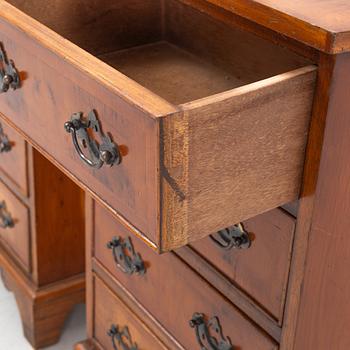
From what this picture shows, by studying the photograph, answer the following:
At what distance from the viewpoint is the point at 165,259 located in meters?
1.12

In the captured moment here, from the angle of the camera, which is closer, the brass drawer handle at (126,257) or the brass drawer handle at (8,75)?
the brass drawer handle at (8,75)

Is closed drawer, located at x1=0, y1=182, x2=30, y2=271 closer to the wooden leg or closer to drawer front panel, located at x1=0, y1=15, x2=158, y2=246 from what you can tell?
the wooden leg

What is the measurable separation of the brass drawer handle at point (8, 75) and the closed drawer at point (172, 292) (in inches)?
13.2

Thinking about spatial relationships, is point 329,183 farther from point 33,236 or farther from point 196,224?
point 33,236

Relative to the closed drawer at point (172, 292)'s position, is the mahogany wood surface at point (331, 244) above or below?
above

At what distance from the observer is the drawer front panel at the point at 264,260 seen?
90 centimetres

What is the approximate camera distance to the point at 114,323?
4.41 ft

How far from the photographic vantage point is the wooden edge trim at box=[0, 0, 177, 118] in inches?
27.7

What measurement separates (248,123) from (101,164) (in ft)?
0.55

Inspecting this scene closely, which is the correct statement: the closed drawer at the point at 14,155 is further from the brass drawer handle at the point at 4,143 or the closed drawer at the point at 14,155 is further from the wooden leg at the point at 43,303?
the wooden leg at the point at 43,303

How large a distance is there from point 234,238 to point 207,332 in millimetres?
181

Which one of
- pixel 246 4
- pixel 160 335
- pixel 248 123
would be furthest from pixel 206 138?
pixel 160 335

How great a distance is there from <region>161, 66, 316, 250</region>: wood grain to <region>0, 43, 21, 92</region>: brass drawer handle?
331 millimetres

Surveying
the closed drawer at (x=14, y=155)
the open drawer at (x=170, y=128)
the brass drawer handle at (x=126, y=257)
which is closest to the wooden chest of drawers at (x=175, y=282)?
the brass drawer handle at (x=126, y=257)
